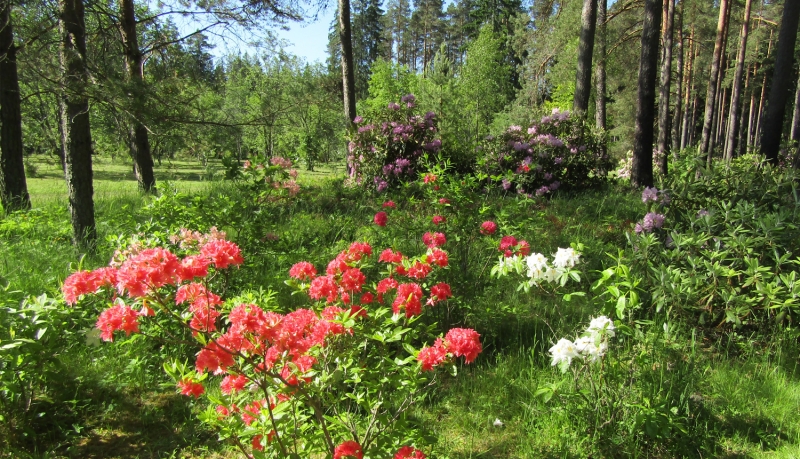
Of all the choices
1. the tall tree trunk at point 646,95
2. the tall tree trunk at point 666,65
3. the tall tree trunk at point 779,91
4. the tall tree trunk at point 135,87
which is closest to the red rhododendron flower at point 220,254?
the tall tree trunk at point 135,87

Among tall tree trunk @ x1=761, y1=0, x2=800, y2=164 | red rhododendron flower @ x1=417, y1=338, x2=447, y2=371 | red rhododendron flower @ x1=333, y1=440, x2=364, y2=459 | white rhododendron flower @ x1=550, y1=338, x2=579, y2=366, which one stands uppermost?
tall tree trunk @ x1=761, y1=0, x2=800, y2=164

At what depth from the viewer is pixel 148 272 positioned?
1.35 metres

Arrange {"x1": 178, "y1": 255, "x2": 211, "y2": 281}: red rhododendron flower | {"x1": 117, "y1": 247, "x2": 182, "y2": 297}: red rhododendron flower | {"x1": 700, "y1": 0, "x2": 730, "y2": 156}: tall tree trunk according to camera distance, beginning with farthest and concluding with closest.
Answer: {"x1": 700, "y1": 0, "x2": 730, "y2": 156}: tall tree trunk, {"x1": 178, "y1": 255, "x2": 211, "y2": 281}: red rhododendron flower, {"x1": 117, "y1": 247, "x2": 182, "y2": 297}: red rhododendron flower

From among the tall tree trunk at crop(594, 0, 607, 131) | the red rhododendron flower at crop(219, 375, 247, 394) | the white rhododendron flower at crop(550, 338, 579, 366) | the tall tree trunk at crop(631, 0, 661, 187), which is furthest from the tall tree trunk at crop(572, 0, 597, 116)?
the red rhododendron flower at crop(219, 375, 247, 394)

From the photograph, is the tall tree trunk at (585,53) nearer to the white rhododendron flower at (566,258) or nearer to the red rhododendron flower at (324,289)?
the white rhododendron flower at (566,258)

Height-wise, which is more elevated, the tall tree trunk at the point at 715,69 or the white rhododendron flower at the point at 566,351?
the tall tree trunk at the point at 715,69

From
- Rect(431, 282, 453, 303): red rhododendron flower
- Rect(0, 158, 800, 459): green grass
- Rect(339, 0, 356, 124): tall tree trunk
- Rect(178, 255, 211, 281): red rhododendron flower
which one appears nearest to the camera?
Rect(178, 255, 211, 281): red rhododendron flower

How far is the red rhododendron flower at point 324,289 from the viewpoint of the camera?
1.98 meters

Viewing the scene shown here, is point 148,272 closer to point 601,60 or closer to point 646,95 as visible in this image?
point 646,95

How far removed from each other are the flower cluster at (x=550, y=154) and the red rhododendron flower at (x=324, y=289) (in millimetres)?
5462

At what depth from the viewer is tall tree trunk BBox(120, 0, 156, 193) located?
384cm

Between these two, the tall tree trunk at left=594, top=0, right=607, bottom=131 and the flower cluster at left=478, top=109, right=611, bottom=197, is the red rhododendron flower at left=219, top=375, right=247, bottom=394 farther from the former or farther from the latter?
the tall tree trunk at left=594, top=0, right=607, bottom=131

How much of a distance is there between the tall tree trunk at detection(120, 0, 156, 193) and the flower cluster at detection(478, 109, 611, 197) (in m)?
4.76

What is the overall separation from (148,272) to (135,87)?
3173 mm
